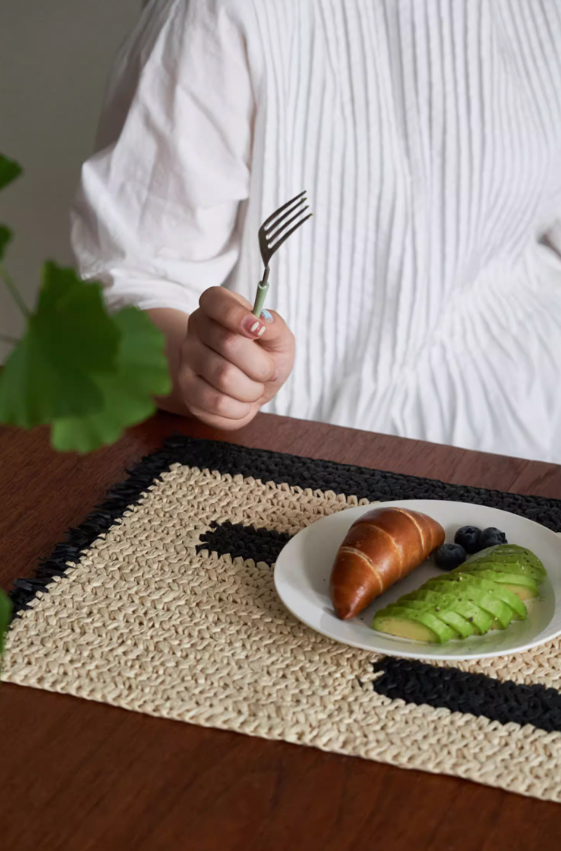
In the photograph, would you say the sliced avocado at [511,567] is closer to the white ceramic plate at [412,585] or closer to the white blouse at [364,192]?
the white ceramic plate at [412,585]

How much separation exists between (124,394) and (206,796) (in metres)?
0.29

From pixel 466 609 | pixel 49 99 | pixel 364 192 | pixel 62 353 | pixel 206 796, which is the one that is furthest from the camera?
pixel 49 99

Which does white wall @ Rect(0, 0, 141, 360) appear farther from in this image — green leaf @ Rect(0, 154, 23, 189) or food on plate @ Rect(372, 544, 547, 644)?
green leaf @ Rect(0, 154, 23, 189)

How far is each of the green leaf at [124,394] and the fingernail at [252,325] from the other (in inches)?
21.7

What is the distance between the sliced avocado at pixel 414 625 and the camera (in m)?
0.54

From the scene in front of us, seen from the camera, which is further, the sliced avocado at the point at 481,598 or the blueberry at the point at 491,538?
the blueberry at the point at 491,538

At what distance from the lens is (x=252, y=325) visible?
2.58 ft

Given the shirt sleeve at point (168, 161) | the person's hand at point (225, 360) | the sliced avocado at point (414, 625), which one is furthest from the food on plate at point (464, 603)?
the shirt sleeve at point (168, 161)

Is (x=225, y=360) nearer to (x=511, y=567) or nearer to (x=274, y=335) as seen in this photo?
(x=274, y=335)

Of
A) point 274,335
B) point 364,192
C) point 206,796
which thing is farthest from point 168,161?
point 206,796

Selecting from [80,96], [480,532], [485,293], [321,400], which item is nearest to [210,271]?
[321,400]

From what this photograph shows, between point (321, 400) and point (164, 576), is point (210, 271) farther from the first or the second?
point (164, 576)

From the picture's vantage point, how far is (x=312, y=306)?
4.05ft

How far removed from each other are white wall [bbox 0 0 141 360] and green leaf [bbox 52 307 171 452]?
2.02 m
